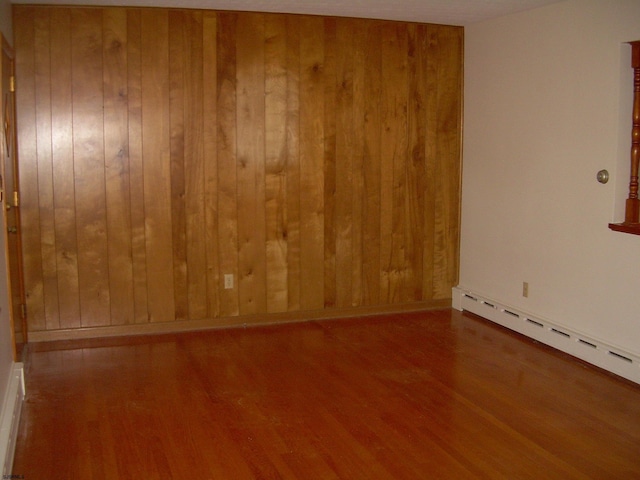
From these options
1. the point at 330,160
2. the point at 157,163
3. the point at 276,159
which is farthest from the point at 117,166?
the point at 330,160

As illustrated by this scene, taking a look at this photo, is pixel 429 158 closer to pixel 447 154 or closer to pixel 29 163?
pixel 447 154

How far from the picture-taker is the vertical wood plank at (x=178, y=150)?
4.86 meters

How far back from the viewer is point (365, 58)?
532 centimetres

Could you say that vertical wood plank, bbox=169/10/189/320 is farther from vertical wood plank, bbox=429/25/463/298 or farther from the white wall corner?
the white wall corner

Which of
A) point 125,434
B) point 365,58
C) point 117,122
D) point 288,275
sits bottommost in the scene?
point 125,434

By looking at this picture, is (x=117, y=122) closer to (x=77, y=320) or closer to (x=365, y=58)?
(x=77, y=320)

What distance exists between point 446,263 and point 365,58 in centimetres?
183

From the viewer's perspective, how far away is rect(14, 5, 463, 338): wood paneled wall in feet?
15.4

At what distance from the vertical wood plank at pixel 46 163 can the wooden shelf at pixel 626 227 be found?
3672 millimetres

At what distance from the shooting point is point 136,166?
4.87 meters

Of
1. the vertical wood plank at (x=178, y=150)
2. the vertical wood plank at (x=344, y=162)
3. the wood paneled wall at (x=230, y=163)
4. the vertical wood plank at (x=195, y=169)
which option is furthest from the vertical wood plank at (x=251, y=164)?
the vertical wood plank at (x=344, y=162)

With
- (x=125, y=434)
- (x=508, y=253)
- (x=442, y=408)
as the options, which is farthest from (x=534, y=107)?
(x=125, y=434)

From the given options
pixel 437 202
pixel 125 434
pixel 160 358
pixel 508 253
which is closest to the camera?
pixel 125 434

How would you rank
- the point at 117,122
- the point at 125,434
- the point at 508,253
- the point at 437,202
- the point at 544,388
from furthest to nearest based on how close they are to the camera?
1. the point at 437,202
2. the point at 508,253
3. the point at 117,122
4. the point at 544,388
5. the point at 125,434
